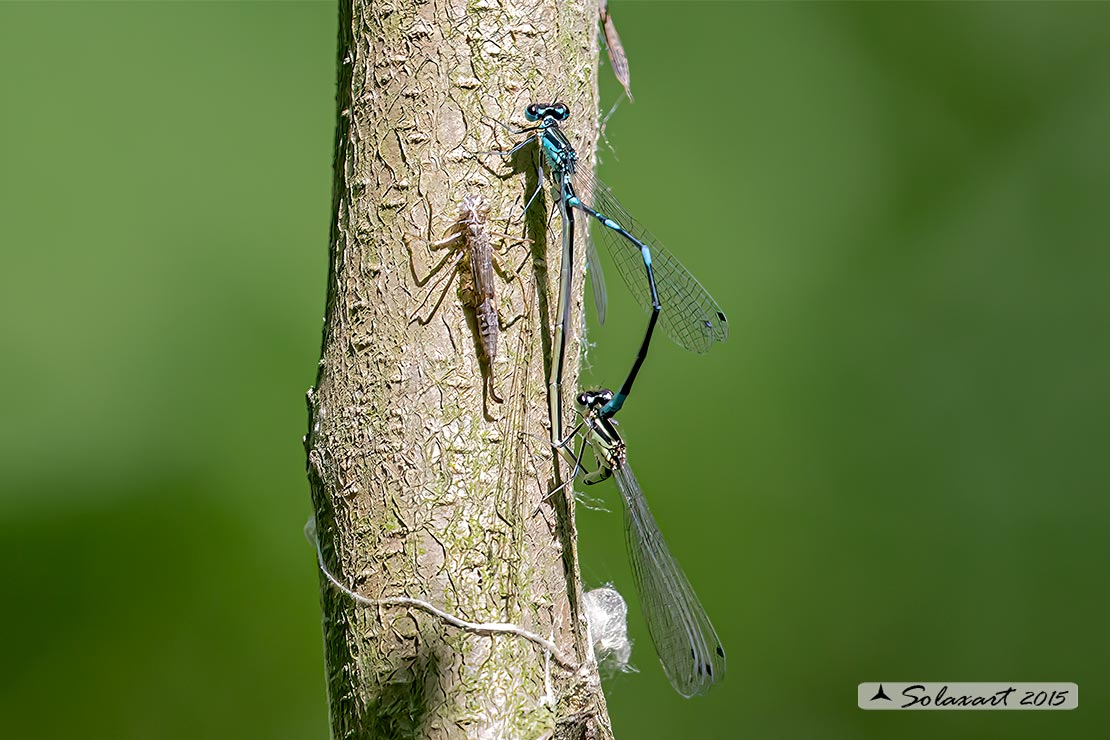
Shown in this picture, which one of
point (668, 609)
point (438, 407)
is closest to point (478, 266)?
point (438, 407)

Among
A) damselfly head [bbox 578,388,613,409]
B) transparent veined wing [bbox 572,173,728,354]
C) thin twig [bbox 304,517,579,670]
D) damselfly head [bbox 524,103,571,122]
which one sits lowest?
thin twig [bbox 304,517,579,670]

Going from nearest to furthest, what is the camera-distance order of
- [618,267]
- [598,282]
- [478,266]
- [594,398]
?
[478,266], [594,398], [598,282], [618,267]

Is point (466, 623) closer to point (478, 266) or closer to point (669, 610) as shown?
point (478, 266)

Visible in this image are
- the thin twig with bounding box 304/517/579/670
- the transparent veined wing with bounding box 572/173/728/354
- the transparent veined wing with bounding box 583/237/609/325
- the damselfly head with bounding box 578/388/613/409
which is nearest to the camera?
the thin twig with bounding box 304/517/579/670

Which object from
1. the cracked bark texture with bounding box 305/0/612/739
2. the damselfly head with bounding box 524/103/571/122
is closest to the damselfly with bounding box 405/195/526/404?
the cracked bark texture with bounding box 305/0/612/739

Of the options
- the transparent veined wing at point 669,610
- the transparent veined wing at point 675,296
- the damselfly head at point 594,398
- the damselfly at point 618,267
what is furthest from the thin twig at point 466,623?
the transparent veined wing at point 675,296

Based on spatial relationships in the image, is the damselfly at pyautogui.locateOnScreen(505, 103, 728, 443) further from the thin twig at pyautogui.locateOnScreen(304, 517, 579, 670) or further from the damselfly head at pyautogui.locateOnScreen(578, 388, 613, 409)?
the thin twig at pyautogui.locateOnScreen(304, 517, 579, 670)
